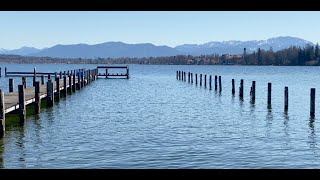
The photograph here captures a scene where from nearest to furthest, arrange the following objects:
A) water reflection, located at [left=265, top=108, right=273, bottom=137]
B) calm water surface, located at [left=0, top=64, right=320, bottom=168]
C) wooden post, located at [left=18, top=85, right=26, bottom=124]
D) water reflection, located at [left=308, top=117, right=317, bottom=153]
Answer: calm water surface, located at [left=0, top=64, right=320, bottom=168] < water reflection, located at [left=308, top=117, right=317, bottom=153] < wooden post, located at [left=18, top=85, right=26, bottom=124] < water reflection, located at [left=265, top=108, right=273, bottom=137]

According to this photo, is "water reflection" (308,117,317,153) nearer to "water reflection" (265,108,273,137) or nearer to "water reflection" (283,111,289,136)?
"water reflection" (283,111,289,136)

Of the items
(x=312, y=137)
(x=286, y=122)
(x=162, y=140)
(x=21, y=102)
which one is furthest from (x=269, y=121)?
(x=21, y=102)

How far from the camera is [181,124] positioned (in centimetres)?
2716

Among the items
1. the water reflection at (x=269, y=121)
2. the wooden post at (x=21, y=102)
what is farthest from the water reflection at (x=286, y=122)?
the wooden post at (x=21, y=102)

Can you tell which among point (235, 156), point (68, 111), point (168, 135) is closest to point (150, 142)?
point (168, 135)

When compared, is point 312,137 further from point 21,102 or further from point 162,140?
point 21,102

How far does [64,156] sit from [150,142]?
4.24 m

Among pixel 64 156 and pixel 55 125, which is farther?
pixel 55 125

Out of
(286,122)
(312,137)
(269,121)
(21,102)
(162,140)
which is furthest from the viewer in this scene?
(269,121)

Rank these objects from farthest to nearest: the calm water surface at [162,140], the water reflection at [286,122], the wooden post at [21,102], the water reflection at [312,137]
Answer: the water reflection at [286,122] < the wooden post at [21,102] < the water reflection at [312,137] < the calm water surface at [162,140]

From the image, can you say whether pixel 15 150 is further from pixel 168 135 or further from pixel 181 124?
pixel 181 124

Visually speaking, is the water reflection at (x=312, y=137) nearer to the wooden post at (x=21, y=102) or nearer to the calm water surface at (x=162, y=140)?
the calm water surface at (x=162, y=140)

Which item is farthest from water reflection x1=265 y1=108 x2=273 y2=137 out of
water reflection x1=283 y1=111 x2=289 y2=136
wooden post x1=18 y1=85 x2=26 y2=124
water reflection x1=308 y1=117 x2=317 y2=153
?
wooden post x1=18 y1=85 x2=26 y2=124
